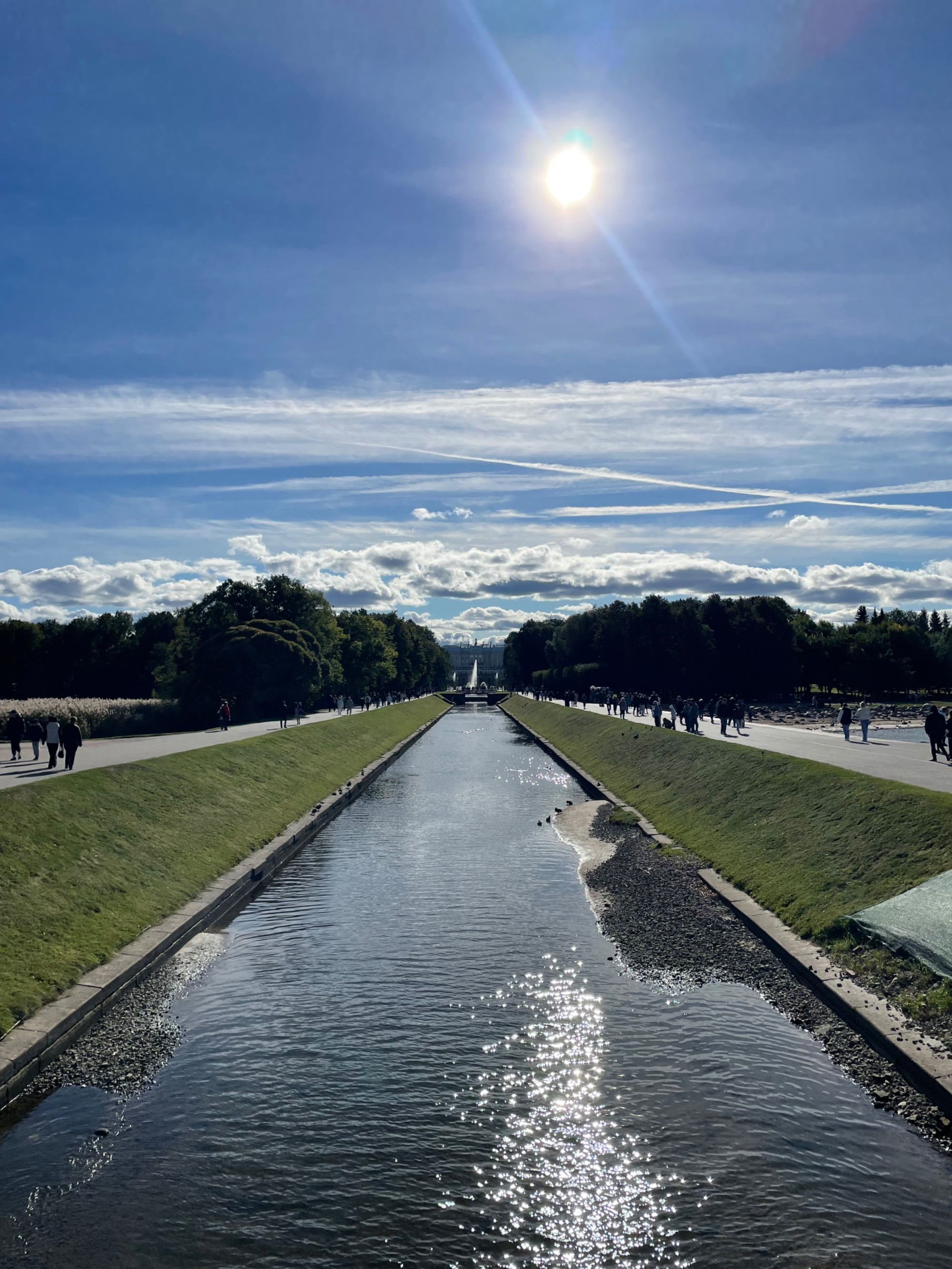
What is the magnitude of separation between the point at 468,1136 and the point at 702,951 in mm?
8410

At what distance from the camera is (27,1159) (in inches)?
412

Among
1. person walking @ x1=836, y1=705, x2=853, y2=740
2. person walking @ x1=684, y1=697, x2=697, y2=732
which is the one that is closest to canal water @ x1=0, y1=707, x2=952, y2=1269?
person walking @ x1=684, y1=697, x2=697, y2=732

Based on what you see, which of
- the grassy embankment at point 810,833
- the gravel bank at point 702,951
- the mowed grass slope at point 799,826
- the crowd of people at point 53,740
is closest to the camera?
the gravel bank at point 702,951

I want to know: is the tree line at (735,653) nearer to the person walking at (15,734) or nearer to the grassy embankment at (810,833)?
the grassy embankment at (810,833)

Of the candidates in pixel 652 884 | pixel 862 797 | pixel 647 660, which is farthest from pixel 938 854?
pixel 647 660

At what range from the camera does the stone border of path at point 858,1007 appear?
38.7 feet

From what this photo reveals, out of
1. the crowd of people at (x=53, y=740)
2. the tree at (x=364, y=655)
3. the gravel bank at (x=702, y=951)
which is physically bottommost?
the gravel bank at (x=702, y=951)

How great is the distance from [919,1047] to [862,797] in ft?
36.5

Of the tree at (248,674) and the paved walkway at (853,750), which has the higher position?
the tree at (248,674)

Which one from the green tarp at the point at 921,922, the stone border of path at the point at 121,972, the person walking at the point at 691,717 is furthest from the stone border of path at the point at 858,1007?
the person walking at the point at 691,717

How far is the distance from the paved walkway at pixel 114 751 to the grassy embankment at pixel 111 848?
6.23 ft

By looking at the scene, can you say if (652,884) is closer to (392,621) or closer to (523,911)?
(523,911)

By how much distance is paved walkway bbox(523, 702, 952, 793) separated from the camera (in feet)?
96.4

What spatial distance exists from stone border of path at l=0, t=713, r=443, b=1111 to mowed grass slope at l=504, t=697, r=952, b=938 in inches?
479
